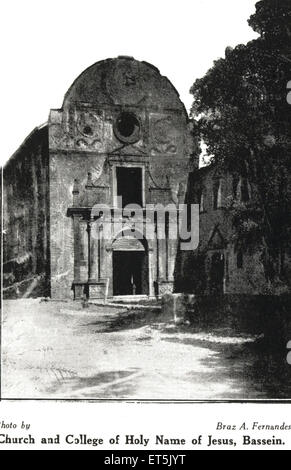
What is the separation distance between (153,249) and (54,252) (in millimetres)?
4189

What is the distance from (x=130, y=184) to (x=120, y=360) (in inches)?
503

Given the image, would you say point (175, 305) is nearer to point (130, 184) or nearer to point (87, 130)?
point (130, 184)

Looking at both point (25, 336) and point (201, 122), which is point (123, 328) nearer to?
point (25, 336)

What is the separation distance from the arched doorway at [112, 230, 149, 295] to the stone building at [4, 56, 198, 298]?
0.14ft

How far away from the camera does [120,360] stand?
1012cm

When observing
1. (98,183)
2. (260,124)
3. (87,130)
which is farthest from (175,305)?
(87,130)

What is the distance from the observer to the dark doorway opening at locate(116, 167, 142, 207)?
71.2 ft

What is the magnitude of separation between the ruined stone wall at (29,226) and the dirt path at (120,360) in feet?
14.1

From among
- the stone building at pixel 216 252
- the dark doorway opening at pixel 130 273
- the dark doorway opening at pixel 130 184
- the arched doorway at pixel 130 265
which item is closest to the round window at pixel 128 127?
the dark doorway opening at pixel 130 184

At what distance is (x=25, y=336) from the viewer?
12156 mm

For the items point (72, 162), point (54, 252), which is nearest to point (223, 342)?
point (54, 252)

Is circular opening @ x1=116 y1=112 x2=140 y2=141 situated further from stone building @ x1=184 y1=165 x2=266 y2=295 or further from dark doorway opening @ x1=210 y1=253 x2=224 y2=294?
dark doorway opening @ x1=210 y1=253 x2=224 y2=294

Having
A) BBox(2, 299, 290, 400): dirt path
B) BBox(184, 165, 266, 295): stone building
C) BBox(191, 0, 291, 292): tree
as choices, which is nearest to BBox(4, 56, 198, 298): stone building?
BBox(184, 165, 266, 295): stone building

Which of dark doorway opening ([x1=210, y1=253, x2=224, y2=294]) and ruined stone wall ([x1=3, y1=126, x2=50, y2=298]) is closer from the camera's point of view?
dark doorway opening ([x1=210, y1=253, x2=224, y2=294])
